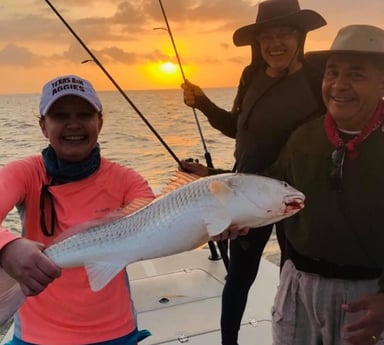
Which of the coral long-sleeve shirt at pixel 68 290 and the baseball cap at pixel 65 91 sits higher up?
the baseball cap at pixel 65 91

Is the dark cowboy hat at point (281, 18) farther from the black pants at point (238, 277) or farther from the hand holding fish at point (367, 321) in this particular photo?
the hand holding fish at point (367, 321)

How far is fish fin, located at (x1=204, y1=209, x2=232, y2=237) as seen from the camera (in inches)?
73.4

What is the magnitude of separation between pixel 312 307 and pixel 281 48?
1345mm

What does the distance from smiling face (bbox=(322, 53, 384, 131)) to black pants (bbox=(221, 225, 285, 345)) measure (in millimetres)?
1022

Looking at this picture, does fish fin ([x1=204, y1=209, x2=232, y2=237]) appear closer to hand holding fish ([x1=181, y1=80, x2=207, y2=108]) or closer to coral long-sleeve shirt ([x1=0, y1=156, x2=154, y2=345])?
coral long-sleeve shirt ([x1=0, y1=156, x2=154, y2=345])

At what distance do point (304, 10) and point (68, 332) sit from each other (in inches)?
76.9

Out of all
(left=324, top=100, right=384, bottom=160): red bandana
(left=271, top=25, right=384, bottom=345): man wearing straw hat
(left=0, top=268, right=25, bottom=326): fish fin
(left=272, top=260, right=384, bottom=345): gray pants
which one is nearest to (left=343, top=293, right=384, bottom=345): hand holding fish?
(left=271, top=25, right=384, bottom=345): man wearing straw hat

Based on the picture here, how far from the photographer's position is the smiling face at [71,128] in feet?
7.55

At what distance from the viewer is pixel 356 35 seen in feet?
6.93

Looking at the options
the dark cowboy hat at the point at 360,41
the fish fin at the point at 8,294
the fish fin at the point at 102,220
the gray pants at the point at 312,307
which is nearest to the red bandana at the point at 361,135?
the dark cowboy hat at the point at 360,41

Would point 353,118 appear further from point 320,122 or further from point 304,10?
point 304,10

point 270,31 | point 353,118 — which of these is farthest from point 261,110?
point 353,118

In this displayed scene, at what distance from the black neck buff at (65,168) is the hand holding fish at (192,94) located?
136cm

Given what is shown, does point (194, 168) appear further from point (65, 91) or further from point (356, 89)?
point (356, 89)
